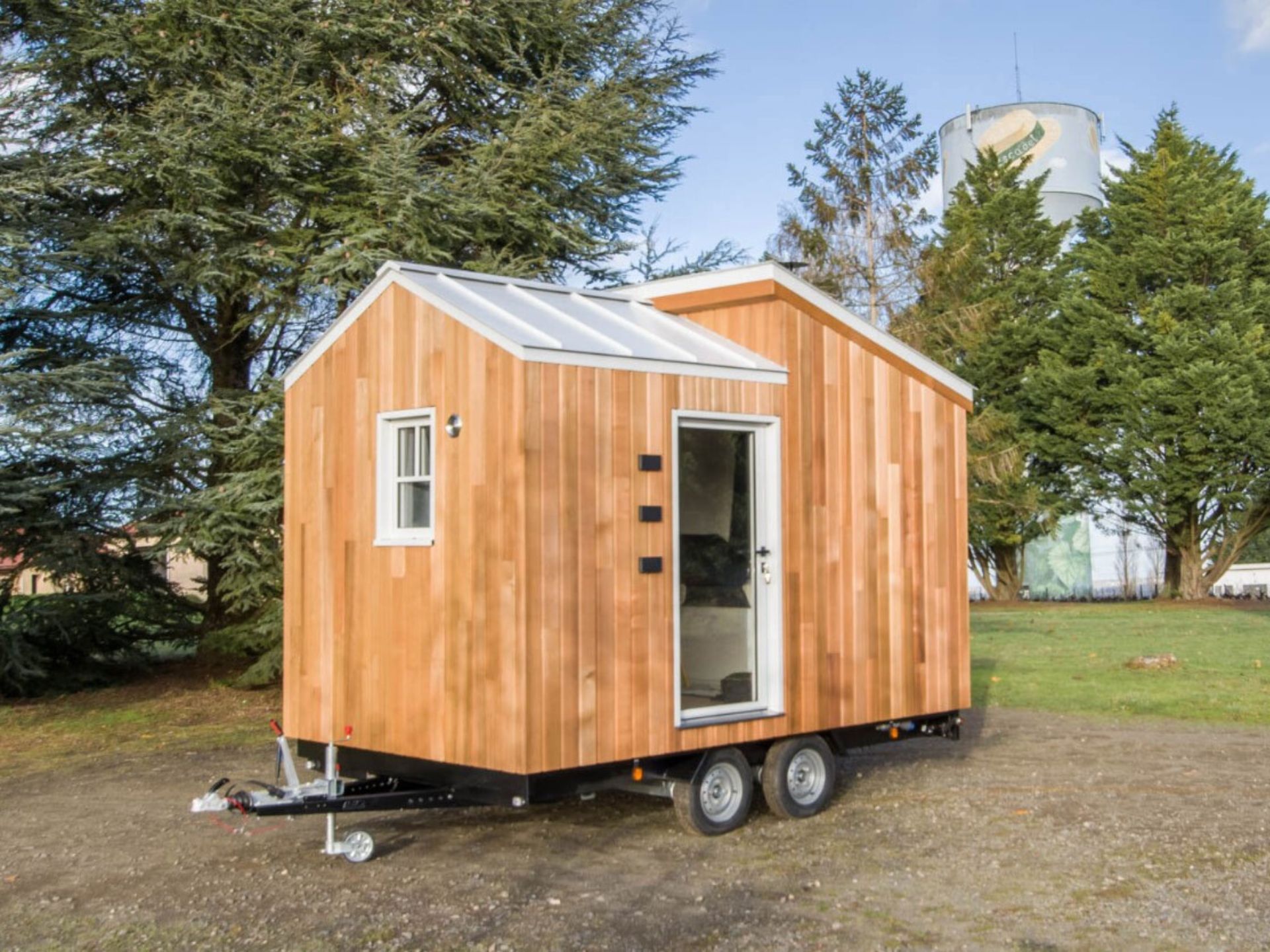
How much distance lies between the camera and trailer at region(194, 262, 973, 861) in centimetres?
691

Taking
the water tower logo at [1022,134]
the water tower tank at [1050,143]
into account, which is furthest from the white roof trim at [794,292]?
the water tower logo at [1022,134]

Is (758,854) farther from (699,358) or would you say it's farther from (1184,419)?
(1184,419)

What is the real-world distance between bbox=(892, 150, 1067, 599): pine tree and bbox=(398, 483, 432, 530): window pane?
25.0 m

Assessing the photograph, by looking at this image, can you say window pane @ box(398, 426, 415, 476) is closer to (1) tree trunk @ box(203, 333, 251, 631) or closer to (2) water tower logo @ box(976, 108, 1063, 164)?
(1) tree trunk @ box(203, 333, 251, 631)

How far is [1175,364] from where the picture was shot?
32.1 metres

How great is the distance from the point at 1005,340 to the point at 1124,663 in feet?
62.4

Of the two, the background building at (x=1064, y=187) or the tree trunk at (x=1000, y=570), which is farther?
the background building at (x=1064, y=187)

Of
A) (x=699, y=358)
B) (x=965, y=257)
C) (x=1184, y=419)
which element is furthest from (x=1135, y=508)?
(x=699, y=358)

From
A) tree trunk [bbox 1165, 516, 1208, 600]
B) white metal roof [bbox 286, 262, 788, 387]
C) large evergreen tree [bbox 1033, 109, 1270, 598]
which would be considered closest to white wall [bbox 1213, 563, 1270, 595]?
tree trunk [bbox 1165, 516, 1208, 600]

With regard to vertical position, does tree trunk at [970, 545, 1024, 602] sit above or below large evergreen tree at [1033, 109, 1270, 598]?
below

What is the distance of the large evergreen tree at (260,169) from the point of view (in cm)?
1462

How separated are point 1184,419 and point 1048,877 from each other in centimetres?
2752

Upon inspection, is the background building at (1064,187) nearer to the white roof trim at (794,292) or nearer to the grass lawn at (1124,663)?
the grass lawn at (1124,663)

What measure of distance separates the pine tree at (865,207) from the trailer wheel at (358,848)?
21.6 meters
